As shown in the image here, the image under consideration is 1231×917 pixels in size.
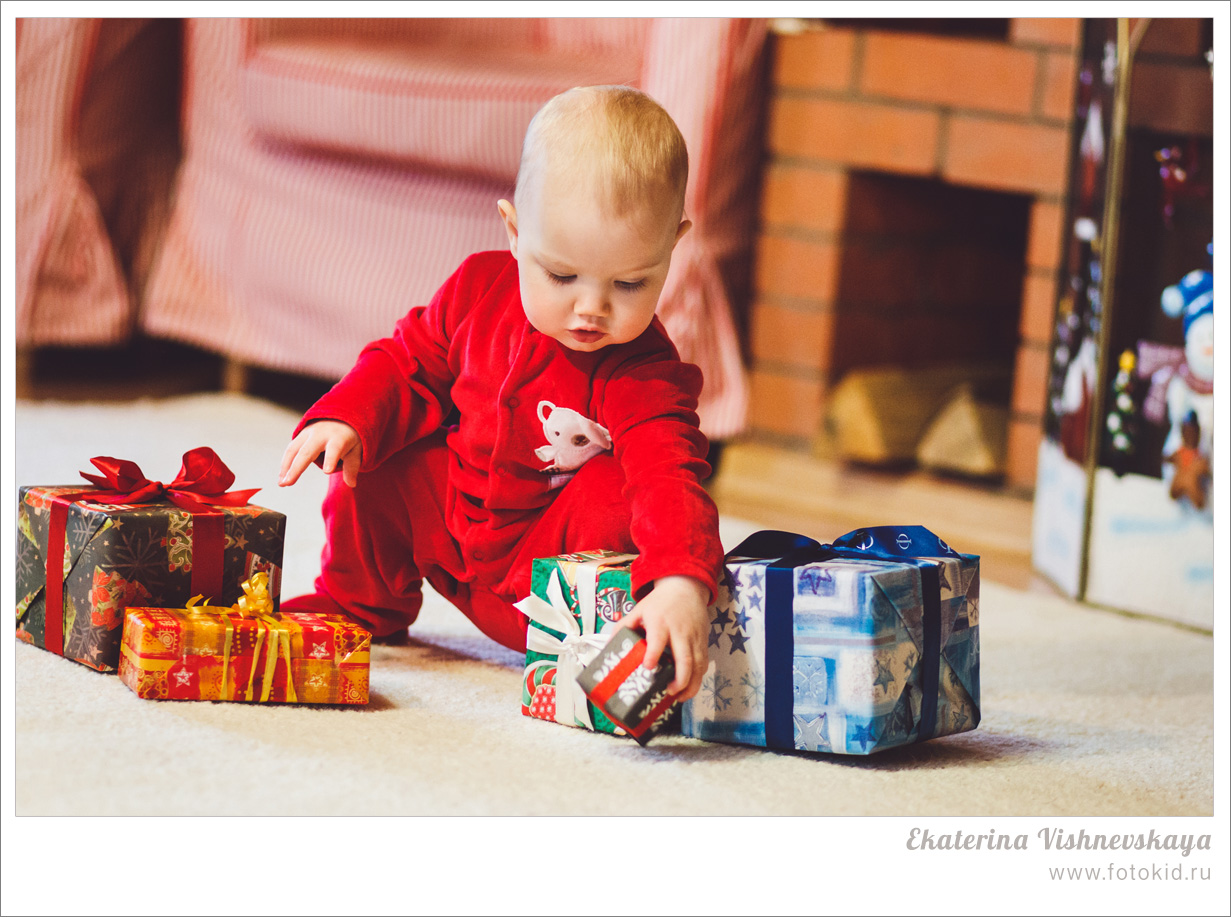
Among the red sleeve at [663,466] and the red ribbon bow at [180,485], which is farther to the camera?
the red ribbon bow at [180,485]

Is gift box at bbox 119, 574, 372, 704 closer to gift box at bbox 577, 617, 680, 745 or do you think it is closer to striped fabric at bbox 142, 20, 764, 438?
gift box at bbox 577, 617, 680, 745

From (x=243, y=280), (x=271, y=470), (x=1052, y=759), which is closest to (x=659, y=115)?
(x=1052, y=759)

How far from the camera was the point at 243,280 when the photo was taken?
1.96 metres

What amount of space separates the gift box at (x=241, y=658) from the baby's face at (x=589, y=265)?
0.26m

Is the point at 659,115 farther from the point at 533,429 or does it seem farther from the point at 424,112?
the point at 424,112

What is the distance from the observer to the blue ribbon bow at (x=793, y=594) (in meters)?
0.81

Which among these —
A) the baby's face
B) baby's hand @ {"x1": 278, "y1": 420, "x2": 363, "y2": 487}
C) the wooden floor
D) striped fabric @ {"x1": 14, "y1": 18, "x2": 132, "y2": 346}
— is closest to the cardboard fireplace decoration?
the wooden floor

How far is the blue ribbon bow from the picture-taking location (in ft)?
2.67

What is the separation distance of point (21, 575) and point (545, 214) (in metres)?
0.48

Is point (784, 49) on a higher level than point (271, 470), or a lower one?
higher

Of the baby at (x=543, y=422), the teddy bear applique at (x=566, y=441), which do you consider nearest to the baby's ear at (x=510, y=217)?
the baby at (x=543, y=422)

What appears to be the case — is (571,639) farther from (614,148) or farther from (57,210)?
(57,210)

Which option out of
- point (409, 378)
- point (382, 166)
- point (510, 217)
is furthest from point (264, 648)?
point (382, 166)

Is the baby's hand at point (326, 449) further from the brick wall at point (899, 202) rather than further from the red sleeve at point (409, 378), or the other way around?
the brick wall at point (899, 202)
